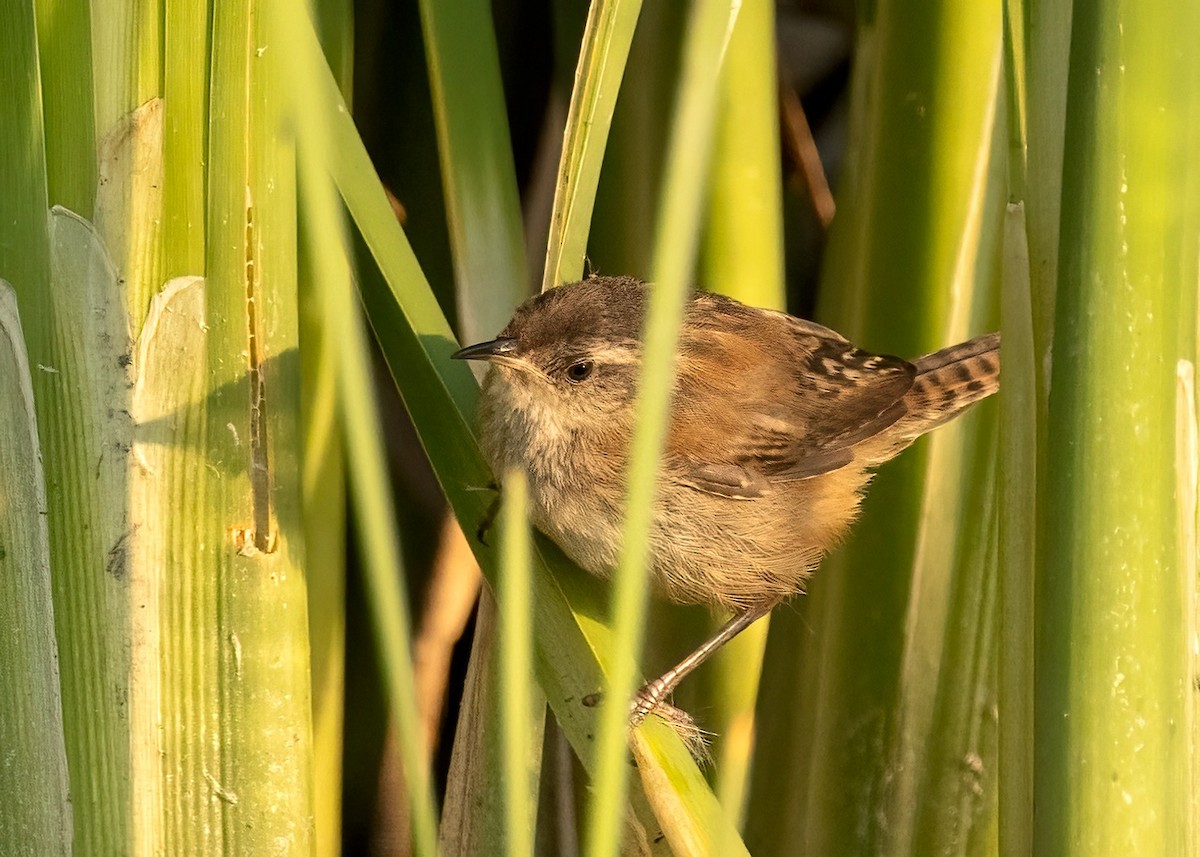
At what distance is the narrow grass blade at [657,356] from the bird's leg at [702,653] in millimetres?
925

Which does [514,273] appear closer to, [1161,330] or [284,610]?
[284,610]

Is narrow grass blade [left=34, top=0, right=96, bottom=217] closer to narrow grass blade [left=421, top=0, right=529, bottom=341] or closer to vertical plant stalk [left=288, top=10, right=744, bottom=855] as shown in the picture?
vertical plant stalk [left=288, top=10, right=744, bottom=855]

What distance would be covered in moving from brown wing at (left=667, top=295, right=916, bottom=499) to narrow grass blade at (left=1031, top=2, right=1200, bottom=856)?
0.86 m

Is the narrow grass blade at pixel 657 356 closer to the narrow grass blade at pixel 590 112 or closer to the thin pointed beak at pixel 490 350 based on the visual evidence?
the narrow grass blade at pixel 590 112

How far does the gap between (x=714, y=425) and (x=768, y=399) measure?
0.14m

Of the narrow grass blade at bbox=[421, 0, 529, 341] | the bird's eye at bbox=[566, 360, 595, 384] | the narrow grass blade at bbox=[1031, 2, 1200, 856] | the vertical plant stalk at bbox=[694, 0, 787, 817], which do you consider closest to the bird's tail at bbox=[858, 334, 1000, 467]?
the vertical plant stalk at bbox=[694, 0, 787, 817]

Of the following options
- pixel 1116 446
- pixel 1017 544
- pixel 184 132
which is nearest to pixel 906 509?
pixel 1017 544

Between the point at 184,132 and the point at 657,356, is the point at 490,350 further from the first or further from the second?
the point at 657,356

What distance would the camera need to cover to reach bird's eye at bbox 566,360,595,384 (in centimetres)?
166

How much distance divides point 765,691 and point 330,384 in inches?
35.2

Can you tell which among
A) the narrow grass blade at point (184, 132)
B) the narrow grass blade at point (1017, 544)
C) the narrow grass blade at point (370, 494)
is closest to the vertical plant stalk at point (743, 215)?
the narrow grass blade at point (1017, 544)

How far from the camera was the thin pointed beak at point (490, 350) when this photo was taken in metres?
1.45

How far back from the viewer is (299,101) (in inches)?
24.1

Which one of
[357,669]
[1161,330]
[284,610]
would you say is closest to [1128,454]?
[1161,330]
